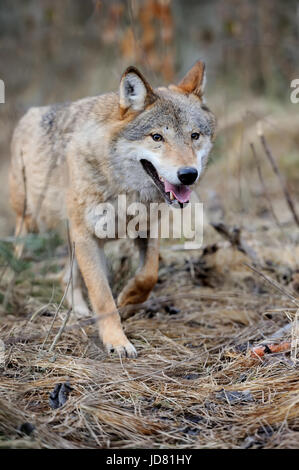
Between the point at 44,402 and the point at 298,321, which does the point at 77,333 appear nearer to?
the point at 44,402

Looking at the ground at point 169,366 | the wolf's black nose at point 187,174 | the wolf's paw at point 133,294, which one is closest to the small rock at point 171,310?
the ground at point 169,366

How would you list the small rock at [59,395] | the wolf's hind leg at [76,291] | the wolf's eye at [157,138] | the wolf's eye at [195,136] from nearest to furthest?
the small rock at [59,395] → the wolf's eye at [157,138] → the wolf's eye at [195,136] → the wolf's hind leg at [76,291]

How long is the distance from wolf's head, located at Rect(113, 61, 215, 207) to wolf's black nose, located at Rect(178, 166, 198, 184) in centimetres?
7

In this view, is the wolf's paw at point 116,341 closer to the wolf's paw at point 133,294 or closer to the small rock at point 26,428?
the wolf's paw at point 133,294

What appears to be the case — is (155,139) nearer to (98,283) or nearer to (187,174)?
(187,174)

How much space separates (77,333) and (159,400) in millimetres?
1185

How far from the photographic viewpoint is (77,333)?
386cm

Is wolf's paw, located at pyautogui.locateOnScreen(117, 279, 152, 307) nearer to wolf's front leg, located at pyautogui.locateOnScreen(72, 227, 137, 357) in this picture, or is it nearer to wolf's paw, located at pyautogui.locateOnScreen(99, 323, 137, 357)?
wolf's front leg, located at pyautogui.locateOnScreen(72, 227, 137, 357)

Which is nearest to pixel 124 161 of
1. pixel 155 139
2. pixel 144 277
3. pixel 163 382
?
pixel 155 139

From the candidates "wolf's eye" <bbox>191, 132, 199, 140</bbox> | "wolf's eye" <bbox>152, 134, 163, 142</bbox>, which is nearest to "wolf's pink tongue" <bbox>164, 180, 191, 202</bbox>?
"wolf's eye" <bbox>152, 134, 163, 142</bbox>

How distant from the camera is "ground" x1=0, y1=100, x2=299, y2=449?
2.45m

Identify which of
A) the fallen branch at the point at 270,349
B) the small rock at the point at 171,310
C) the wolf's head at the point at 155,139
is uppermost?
the wolf's head at the point at 155,139

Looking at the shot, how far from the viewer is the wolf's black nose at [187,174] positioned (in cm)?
341

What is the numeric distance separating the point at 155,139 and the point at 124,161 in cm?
28
